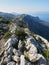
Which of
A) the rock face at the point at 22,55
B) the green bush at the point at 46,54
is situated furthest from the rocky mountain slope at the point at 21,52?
the green bush at the point at 46,54

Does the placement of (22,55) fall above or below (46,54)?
above

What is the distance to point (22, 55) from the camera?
76.8 ft

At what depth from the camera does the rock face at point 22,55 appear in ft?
70.8

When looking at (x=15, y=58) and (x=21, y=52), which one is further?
(x=21, y=52)

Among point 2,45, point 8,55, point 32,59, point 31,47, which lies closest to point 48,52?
point 31,47

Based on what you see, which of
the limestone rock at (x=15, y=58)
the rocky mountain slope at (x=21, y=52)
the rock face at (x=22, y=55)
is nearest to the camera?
the rock face at (x=22, y=55)

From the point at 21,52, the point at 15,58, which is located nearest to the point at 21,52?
the point at 21,52

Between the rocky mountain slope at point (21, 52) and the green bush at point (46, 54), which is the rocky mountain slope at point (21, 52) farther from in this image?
the green bush at point (46, 54)

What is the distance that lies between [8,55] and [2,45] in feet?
14.9

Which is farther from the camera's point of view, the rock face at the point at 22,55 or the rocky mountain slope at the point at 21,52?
the rocky mountain slope at the point at 21,52

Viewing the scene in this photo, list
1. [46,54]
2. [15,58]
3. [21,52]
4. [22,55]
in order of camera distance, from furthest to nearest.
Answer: [21,52] < [46,54] < [22,55] < [15,58]

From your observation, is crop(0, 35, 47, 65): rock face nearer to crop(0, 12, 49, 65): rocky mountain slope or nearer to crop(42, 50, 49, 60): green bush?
crop(0, 12, 49, 65): rocky mountain slope

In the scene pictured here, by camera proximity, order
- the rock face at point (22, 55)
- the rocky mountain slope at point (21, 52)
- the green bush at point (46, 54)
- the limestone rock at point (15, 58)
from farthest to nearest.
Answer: the green bush at point (46, 54) < the limestone rock at point (15, 58) < the rocky mountain slope at point (21, 52) < the rock face at point (22, 55)

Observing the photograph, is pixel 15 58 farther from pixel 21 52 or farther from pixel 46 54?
pixel 46 54
